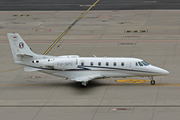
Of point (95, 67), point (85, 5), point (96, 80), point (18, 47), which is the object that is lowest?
point (96, 80)

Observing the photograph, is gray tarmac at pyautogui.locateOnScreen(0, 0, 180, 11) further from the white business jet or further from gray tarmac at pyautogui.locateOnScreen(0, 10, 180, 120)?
Answer: the white business jet

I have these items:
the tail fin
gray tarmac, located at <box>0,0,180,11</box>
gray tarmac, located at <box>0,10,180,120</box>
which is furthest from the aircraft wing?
gray tarmac, located at <box>0,0,180,11</box>

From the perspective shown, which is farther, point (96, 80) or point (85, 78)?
point (96, 80)

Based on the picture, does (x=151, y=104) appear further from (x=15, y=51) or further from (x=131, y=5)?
(x=131, y=5)

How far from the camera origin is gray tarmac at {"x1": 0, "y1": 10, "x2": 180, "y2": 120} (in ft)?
103

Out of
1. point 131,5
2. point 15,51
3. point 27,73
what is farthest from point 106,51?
point 131,5

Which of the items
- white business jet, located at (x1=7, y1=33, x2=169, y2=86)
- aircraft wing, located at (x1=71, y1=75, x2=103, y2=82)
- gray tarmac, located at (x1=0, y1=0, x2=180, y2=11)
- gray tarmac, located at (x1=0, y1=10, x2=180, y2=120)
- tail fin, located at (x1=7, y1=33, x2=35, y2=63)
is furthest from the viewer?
gray tarmac, located at (x1=0, y1=0, x2=180, y2=11)

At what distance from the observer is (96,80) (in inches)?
1544

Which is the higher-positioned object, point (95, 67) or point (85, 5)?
point (95, 67)

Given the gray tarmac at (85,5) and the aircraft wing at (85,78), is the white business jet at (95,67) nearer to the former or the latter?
the aircraft wing at (85,78)

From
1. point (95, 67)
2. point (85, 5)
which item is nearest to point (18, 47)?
point (95, 67)

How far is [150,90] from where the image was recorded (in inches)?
1409

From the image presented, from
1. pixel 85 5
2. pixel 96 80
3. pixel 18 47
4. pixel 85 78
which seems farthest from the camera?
pixel 85 5

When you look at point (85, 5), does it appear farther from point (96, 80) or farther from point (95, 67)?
point (95, 67)
